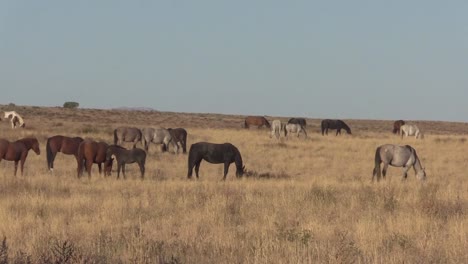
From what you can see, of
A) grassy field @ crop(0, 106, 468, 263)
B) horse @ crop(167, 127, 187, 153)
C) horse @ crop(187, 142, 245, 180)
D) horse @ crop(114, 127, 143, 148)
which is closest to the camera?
grassy field @ crop(0, 106, 468, 263)

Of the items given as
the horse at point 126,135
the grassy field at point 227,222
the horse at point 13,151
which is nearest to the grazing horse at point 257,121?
the horse at point 126,135

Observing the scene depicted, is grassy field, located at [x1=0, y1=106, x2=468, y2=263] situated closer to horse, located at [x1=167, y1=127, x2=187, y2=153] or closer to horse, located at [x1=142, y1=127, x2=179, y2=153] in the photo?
horse, located at [x1=142, y1=127, x2=179, y2=153]

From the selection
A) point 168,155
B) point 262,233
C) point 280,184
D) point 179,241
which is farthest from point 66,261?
point 168,155

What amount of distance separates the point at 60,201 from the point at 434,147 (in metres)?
28.3

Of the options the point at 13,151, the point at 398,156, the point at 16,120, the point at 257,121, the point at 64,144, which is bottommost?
the point at 13,151

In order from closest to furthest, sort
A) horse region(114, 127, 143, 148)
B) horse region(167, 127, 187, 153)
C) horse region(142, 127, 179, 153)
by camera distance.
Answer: horse region(142, 127, 179, 153), horse region(114, 127, 143, 148), horse region(167, 127, 187, 153)

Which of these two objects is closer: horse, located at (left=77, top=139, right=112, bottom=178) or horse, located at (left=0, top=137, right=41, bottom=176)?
horse, located at (left=0, top=137, right=41, bottom=176)

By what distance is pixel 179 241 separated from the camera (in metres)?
7.75

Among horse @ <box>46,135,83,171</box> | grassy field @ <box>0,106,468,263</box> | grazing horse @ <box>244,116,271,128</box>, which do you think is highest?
grazing horse @ <box>244,116,271,128</box>

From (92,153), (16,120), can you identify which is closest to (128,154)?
(92,153)

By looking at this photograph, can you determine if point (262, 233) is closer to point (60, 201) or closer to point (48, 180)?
point (60, 201)

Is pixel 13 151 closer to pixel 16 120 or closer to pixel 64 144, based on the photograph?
pixel 64 144

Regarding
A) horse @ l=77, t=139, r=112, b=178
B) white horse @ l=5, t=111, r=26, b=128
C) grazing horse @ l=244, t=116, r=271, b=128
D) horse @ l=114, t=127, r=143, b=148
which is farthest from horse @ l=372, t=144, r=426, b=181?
grazing horse @ l=244, t=116, r=271, b=128

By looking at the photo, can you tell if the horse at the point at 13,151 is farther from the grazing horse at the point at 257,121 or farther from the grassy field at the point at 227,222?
the grazing horse at the point at 257,121
